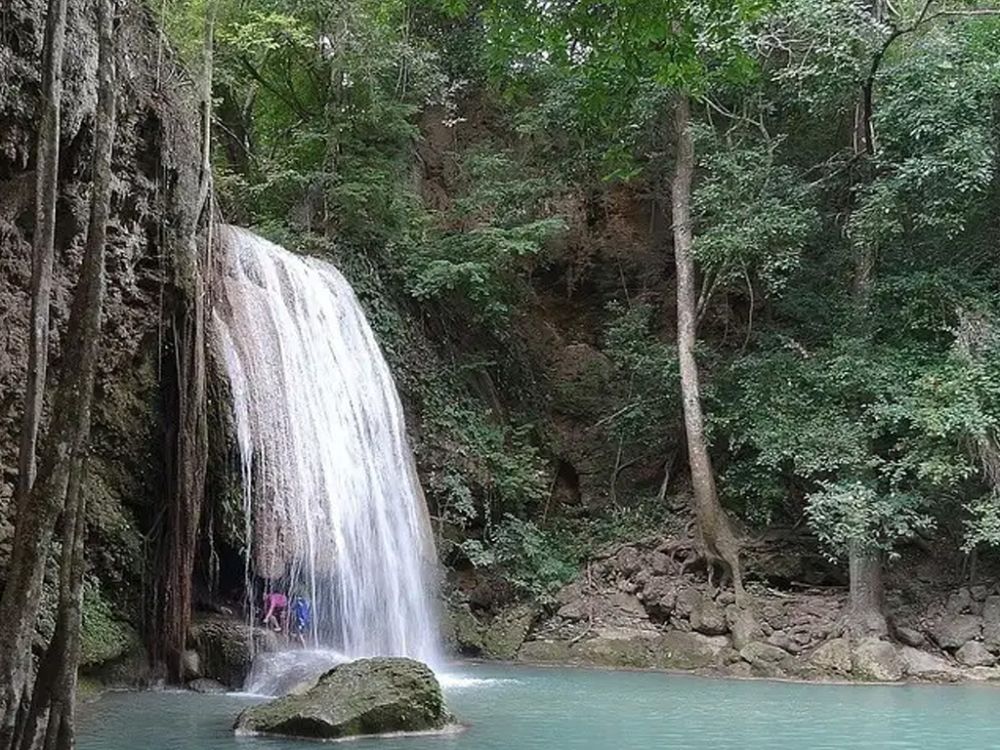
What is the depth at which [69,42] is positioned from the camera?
718 cm

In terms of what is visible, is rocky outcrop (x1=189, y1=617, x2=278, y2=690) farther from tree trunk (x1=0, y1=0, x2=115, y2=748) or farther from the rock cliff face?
tree trunk (x1=0, y1=0, x2=115, y2=748)

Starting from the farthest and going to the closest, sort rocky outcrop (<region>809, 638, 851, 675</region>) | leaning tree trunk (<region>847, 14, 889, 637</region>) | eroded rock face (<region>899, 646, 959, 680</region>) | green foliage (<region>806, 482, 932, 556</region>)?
1. leaning tree trunk (<region>847, 14, 889, 637</region>)
2. green foliage (<region>806, 482, 932, 556</region>)
3. rocky outcrop (<region>809, 638, 851, 675</region>)
4. eroded rock face (<region>899, 646, 959, 680</region>)

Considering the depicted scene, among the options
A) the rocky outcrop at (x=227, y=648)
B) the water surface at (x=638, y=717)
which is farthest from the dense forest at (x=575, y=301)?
the water surface at (x=638, y=717)

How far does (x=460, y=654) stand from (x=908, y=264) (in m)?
8.47

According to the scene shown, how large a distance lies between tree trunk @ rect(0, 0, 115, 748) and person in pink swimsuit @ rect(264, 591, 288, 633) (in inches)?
270

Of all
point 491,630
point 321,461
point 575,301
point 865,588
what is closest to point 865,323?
point 865,588

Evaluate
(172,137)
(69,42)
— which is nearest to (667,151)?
(172,137)

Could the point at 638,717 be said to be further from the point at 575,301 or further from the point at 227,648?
→ the point at 575,301

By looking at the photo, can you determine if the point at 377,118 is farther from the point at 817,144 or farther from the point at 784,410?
the point at 784,410

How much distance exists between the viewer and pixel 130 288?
393 inches

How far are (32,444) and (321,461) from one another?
7.75 metres

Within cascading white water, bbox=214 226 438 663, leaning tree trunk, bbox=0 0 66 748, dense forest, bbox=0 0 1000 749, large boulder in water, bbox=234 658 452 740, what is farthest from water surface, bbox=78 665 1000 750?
leaning tree trunk, bbox=0 0 66 748

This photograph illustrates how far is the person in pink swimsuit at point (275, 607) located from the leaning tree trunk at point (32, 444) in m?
6.81

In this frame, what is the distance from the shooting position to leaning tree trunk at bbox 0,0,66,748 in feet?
14.3
